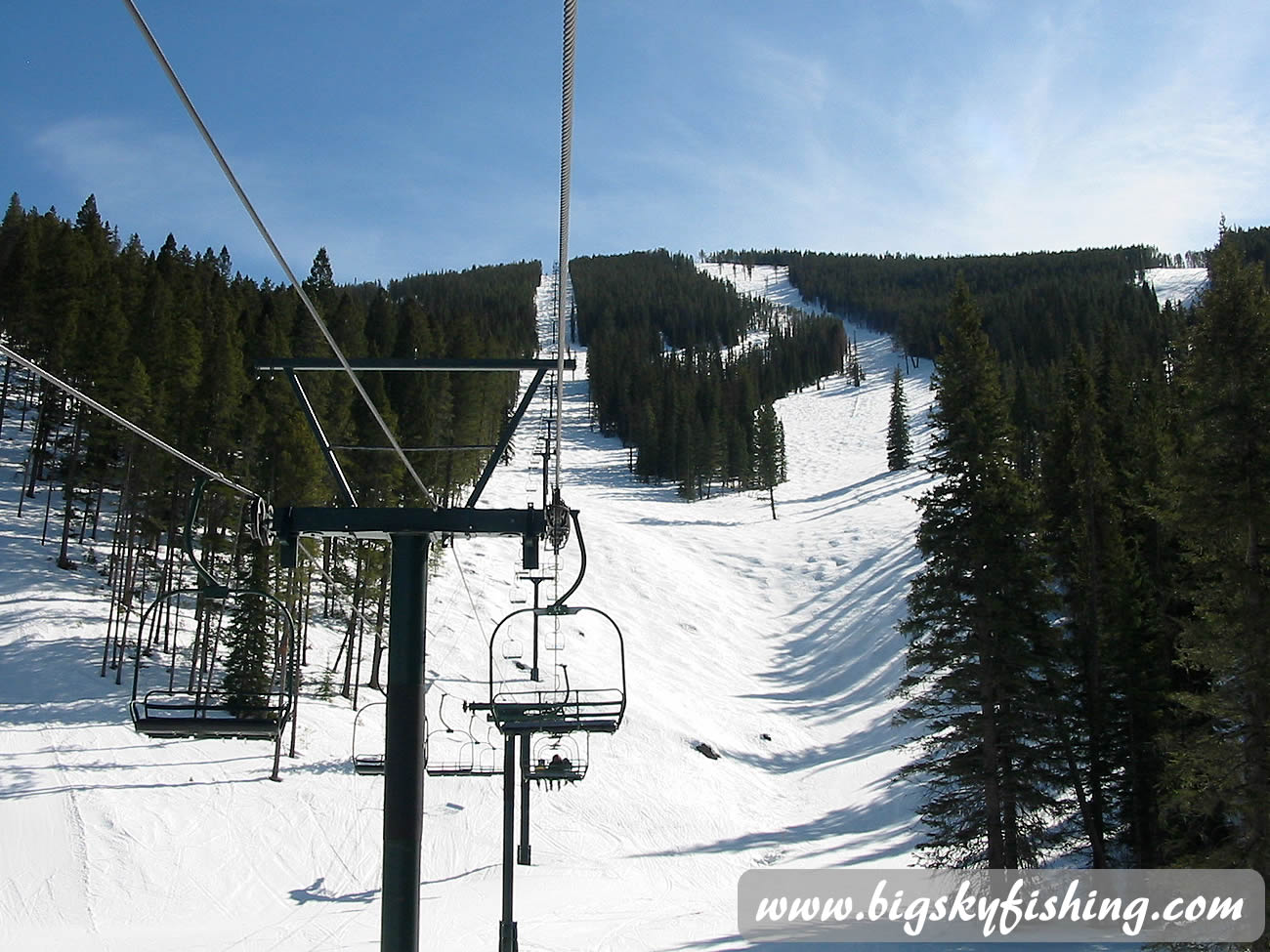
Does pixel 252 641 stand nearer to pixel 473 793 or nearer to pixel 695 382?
pixel 473 793

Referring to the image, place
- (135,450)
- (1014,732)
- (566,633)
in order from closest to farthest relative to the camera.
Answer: (1014,732) < (135,450) < (566,633)

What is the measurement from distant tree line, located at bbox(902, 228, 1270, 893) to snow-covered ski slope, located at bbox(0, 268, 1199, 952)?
23.4ft

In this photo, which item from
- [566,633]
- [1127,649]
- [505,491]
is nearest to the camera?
[1127,649]

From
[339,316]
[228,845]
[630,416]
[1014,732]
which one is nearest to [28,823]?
[228,845]

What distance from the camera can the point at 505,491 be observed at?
6619 centimetres

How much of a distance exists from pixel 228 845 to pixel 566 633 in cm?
2125

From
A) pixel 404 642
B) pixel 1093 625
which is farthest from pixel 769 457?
pixel 404 642

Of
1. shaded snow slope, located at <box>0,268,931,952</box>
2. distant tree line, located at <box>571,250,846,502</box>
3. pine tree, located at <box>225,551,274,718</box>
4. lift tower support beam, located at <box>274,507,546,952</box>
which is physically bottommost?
shaded snow slope, located at <box>0,268,931,952</box>

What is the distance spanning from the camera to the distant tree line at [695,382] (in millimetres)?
97125

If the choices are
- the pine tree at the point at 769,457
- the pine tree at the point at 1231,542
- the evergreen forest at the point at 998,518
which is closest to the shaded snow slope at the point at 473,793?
the evergreen forest at the point at 998,518

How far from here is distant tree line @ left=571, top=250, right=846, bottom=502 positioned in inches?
3824

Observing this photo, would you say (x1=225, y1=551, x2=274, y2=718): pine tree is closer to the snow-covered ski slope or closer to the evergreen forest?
the evergreen forest

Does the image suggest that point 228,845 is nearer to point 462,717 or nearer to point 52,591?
point 462,717

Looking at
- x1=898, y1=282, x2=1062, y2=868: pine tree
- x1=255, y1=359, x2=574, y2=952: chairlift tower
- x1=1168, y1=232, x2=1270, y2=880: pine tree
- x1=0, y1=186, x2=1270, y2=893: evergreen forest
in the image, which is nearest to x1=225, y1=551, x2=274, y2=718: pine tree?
x1=0, y1=186, x2=1270, y2=893: evergreen forest
